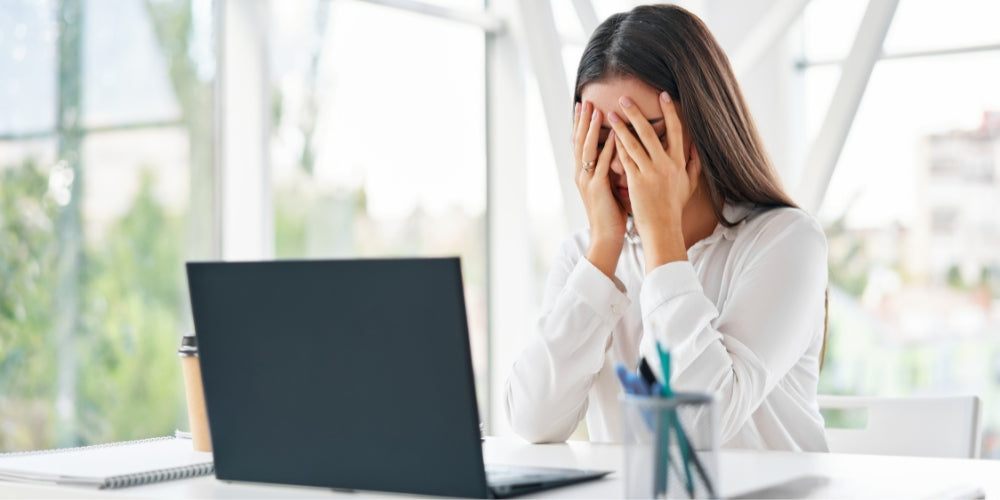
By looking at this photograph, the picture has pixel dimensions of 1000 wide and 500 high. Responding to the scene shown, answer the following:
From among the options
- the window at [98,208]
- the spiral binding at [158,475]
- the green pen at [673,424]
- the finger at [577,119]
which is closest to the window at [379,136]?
the window at [98,208]

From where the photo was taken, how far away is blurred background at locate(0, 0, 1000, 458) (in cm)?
328

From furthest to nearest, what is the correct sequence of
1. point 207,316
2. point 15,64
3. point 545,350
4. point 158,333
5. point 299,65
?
1. point 299,65
2. point 158,333
3. point 15,64
4. point 545,350
5. point 207,316

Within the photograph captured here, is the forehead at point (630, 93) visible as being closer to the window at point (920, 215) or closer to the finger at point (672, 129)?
the finger at point (672, 129)

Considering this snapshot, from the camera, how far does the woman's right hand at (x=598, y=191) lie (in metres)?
1.86

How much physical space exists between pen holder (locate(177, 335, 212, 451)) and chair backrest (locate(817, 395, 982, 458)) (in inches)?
41.4

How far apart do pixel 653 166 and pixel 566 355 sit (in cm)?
32

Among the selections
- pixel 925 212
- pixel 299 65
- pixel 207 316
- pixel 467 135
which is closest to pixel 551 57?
pixel 299 65

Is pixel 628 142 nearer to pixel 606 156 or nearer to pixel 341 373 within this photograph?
pixel 606 156

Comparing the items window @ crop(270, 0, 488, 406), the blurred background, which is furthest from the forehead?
window @ crop(270, 0, 488, 406)

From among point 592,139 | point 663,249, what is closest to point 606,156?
point 592,139

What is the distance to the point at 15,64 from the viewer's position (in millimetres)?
3156

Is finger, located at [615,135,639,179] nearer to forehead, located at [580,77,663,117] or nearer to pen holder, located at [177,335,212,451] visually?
forehead, located at [580,77,663,117]

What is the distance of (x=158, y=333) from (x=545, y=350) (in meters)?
2.04

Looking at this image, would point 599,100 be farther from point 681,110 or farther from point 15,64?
point 15,64
